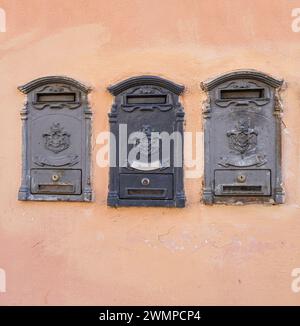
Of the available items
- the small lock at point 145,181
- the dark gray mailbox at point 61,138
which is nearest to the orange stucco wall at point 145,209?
the dark gray mailbox at point 61,138

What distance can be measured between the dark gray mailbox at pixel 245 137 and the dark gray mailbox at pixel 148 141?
0.25 meters

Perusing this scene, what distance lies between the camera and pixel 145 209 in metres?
3.03

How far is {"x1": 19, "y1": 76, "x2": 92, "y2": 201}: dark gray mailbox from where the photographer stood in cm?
303

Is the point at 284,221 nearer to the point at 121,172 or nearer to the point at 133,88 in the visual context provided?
the point at 121,172

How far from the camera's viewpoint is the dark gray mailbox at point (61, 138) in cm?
303

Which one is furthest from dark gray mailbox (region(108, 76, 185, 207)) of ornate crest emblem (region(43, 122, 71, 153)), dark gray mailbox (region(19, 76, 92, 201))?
ornate crest emblem (region(43, 122, 71, 153))

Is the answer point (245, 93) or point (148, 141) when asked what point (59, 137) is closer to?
point (148, 141)

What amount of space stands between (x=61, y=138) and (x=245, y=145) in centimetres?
139

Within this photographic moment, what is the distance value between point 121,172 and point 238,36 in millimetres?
1342

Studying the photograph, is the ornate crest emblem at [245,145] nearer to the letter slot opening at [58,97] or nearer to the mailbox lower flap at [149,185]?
the mailbox lower flap at [149,185]

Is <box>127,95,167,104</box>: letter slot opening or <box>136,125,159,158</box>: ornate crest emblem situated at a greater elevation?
<box>127,95,167,104</box>: letter slot opening

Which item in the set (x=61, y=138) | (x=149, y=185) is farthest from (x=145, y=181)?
(x=61, y=138)

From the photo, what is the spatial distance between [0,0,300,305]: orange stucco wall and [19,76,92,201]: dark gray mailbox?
0.09 meters

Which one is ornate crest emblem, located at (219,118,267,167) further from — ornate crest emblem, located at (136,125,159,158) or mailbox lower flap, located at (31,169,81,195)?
mailbox lower flap, located at (31,169,81,195)
